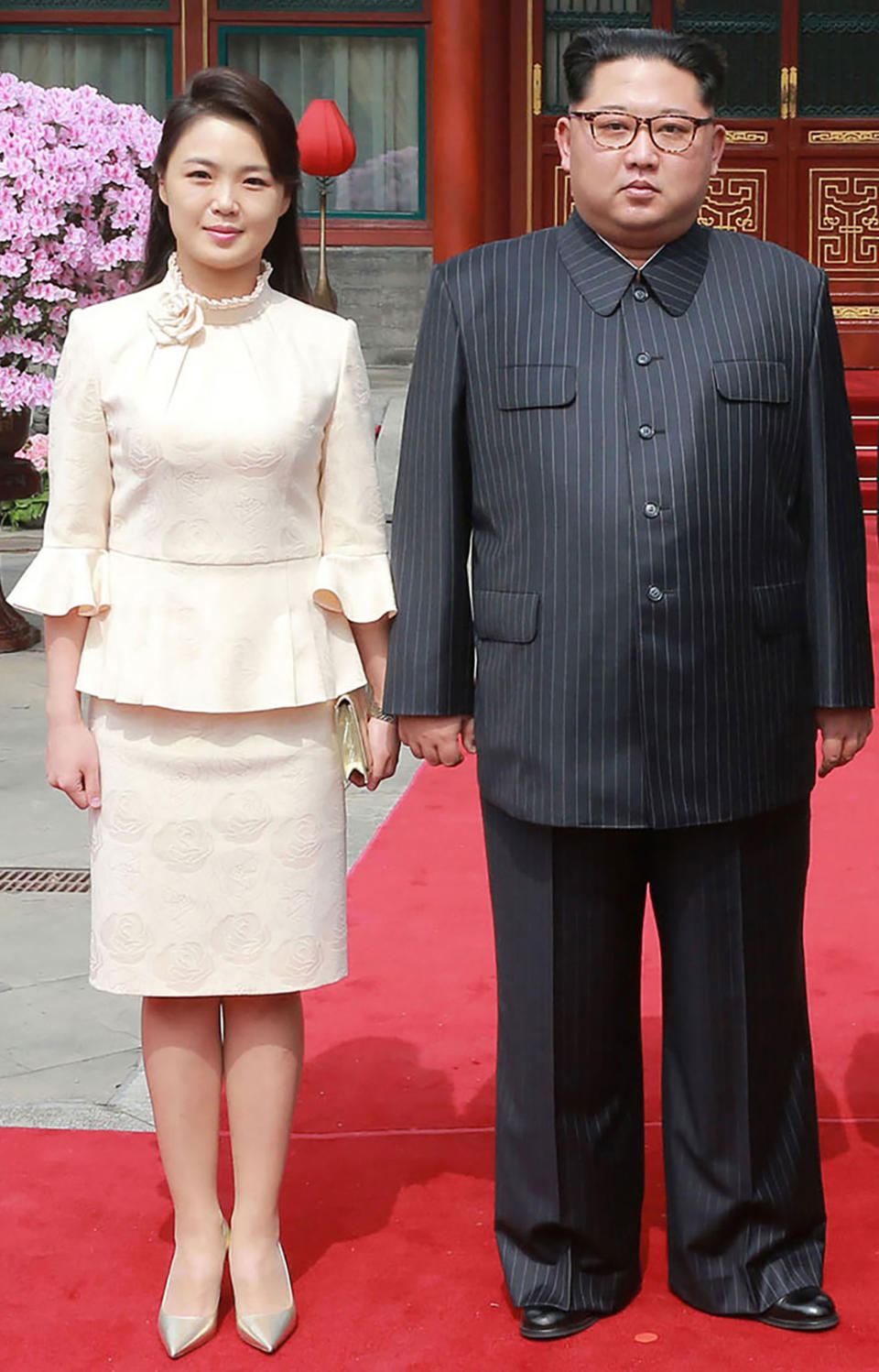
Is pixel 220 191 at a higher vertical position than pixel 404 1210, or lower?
higher

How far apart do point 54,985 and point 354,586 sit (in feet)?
5.55

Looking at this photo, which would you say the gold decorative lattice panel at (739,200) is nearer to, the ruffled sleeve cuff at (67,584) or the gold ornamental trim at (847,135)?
the gold ornamental trim at (847,135)

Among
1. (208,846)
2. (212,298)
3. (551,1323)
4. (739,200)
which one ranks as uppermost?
(739,200)

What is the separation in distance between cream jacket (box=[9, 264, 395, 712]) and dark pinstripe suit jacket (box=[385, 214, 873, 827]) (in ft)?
0.41

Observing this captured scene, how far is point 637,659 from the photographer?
95.5 inches

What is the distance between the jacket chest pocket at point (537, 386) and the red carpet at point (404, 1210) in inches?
45.3

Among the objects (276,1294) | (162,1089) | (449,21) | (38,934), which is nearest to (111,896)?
(162,1089)

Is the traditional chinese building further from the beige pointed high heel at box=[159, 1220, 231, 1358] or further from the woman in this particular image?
the beige pointed high heel at box=[159, 1220, 231, 1358]

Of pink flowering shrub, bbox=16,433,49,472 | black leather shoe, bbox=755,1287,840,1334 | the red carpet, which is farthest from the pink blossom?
black leather shoe, bbox=755,1287,840,1334

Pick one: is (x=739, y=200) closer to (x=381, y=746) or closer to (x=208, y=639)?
(x=381, y=746)

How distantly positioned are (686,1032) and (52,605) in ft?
3.12

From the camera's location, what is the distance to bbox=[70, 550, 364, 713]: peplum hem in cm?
247

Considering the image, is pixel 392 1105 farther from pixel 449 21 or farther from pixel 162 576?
pixel 449 21

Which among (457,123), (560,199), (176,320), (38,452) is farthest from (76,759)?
(560,199)
